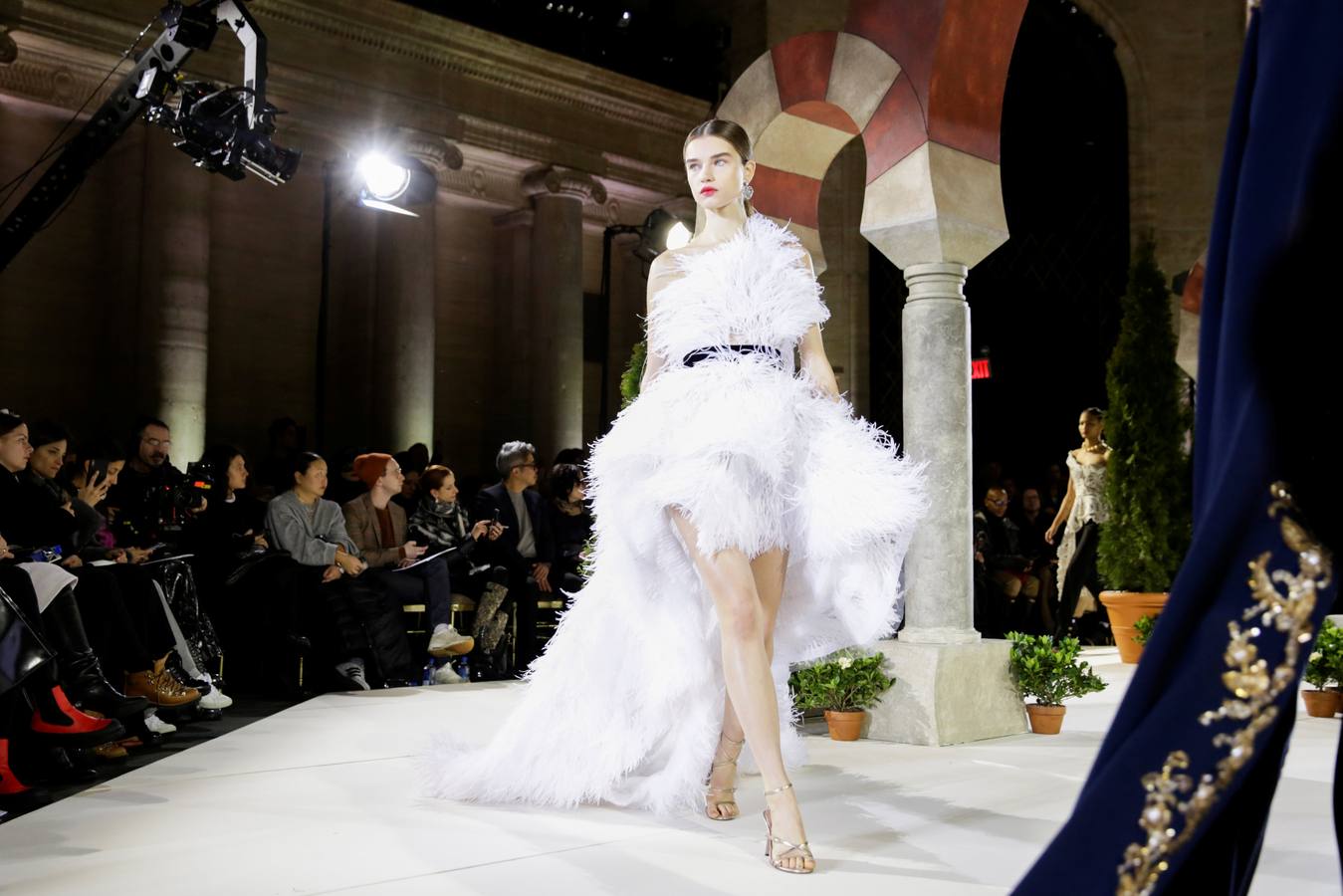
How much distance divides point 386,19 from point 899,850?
12010 millimetres

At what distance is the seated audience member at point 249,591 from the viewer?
7363mm

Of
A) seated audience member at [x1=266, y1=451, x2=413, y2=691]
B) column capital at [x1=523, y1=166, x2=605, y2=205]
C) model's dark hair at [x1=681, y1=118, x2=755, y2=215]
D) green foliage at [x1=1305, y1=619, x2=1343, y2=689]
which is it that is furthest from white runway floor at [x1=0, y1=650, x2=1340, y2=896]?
column capital at [x1=523, y1=166, x2=605, y2=205]

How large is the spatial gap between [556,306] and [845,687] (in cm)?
1038

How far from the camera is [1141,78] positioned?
→ 15234 millimetres

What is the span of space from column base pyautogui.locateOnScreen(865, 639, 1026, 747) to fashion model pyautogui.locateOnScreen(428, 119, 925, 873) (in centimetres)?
127

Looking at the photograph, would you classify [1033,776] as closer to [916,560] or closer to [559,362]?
[916,560]

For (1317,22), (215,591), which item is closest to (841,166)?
(215,591)

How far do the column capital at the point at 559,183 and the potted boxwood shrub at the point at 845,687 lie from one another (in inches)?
416

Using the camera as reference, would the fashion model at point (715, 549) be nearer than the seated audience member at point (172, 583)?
Yes

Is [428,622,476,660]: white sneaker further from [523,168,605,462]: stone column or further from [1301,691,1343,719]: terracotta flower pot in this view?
[523,168,605,462]: stone column

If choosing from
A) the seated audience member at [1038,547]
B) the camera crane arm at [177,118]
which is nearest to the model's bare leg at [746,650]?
the camera crane arm at [177,118]

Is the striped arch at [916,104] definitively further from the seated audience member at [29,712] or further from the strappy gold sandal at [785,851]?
the seated audience member at [29,712]

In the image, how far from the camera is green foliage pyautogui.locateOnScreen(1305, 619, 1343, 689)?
584 centimetres

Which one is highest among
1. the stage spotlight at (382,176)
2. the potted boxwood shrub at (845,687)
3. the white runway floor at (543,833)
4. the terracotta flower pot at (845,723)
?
the stage spotlight at (382,176)
